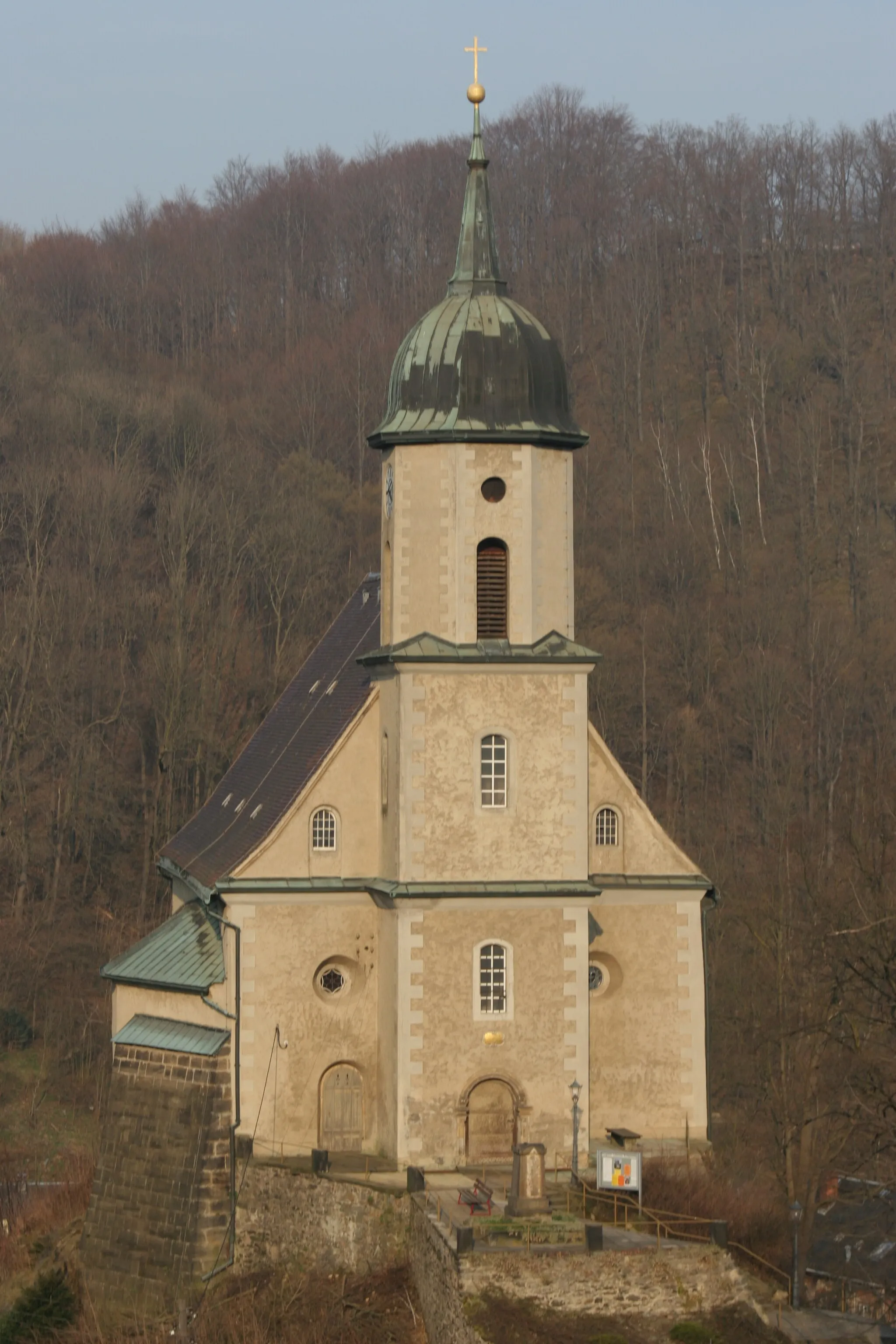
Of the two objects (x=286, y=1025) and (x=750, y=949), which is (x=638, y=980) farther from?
(x=750, y=949)

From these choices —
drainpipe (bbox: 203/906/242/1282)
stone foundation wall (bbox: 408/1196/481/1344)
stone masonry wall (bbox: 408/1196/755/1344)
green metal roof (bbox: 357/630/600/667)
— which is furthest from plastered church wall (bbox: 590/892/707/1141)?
stone masonry wall (bbox: 408/1196/755/1344)

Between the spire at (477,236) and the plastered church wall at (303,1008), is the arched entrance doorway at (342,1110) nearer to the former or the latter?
the plastered church wall at (303,1008)

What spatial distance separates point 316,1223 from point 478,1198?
2901mm

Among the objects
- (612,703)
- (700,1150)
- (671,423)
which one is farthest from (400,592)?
(671,423)

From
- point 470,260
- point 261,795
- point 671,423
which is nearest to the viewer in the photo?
point 470,260

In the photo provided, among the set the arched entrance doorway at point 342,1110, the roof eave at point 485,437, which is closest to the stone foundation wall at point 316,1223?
the arched entrance doorway at point 342,1110

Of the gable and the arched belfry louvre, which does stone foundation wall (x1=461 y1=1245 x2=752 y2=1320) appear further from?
the arched belfry louvre

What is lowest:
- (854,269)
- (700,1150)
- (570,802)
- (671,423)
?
(700,1150)

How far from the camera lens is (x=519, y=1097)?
3503 cm

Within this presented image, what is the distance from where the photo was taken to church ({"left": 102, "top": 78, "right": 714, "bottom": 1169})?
1382 inches

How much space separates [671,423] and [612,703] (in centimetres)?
1849

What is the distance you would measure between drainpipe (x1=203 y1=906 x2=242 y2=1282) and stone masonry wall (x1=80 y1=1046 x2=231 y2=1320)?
0.09m

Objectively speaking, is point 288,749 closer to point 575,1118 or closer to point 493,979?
point 493,979

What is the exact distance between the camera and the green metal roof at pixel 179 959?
37062 mm
